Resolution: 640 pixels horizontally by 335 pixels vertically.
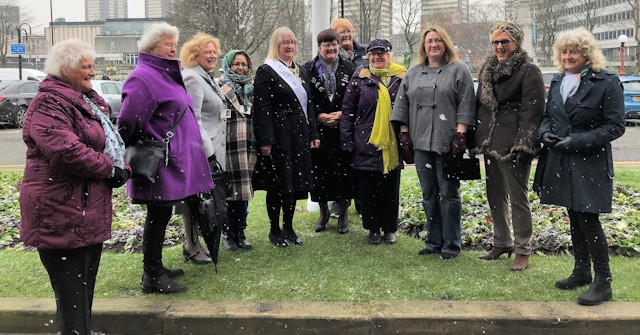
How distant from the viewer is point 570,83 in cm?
412

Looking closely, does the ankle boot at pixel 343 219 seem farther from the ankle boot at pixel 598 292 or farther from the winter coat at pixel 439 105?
the ankle boot at pixel 598 292

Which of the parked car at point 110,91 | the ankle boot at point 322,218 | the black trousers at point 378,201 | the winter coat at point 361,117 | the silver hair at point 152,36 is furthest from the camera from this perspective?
the parked car at point 110,91

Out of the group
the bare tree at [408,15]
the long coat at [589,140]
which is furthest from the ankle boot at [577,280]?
the bare tree at [408,15]

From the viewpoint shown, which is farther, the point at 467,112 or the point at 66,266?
the point at 467,112

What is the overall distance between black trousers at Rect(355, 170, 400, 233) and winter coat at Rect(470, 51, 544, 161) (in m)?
1.04

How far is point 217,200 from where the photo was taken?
4.45 metres

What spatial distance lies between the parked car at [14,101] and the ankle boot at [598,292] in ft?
62.6

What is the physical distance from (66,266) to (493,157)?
338 cm

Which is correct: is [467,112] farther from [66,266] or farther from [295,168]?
[66,266]

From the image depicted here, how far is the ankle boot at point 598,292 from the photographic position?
394 cm

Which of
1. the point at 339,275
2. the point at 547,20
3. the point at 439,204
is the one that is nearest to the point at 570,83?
the point at 439,204

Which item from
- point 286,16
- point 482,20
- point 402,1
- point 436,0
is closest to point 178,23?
point 286,16

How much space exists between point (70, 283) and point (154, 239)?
0.99 meters

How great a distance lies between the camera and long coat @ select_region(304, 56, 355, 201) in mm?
5805
